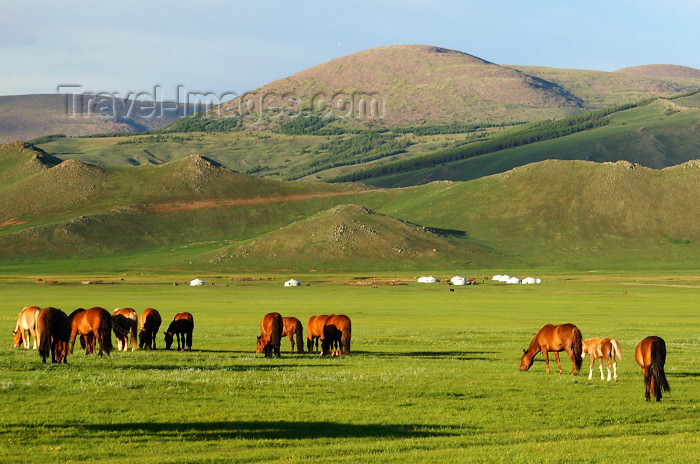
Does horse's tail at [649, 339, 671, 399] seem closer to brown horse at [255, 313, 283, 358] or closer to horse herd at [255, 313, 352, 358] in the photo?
horse herd at [255, 313, 352, 358]

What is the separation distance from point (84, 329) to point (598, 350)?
20820 millimetres

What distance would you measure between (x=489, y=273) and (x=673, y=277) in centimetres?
3886

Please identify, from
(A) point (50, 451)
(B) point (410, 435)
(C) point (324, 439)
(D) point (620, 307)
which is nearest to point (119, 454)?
(A) point (50, 451)

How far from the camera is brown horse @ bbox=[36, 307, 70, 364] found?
31.9 m

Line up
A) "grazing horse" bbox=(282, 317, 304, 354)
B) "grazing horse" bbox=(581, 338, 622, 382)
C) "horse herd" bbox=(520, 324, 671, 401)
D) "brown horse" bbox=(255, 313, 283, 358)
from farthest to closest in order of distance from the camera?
"grazing horse" bbox=(282, 317, 304, 354) < "brown horse" bbox=(255, 313, 283, 358) < "grazing horse" bbox=(581, 338, 622, 382) < "horse herd" bbox=(520, 324, 671, 401)

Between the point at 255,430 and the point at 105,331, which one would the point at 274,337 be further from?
the point at 255,430

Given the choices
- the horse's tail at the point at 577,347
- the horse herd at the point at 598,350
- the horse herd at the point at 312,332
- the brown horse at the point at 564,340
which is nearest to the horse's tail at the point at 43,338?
the horse herd at the point at 312,332

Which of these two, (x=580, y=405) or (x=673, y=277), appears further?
(x=673, y=277)

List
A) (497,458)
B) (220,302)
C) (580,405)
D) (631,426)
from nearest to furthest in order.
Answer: (497,458)
(631,426)
(580,405)
(220,302)

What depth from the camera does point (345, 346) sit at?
130 ft

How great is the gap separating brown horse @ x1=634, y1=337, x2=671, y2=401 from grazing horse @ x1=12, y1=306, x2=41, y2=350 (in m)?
24.9

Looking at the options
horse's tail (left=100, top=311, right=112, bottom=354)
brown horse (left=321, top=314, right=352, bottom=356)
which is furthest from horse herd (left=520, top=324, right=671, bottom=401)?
horse's tail (left=100, top=311, right=112, bottom=354)

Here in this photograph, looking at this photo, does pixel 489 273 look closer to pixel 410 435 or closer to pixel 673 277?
pixel 673 277

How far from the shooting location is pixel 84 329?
36.4m
